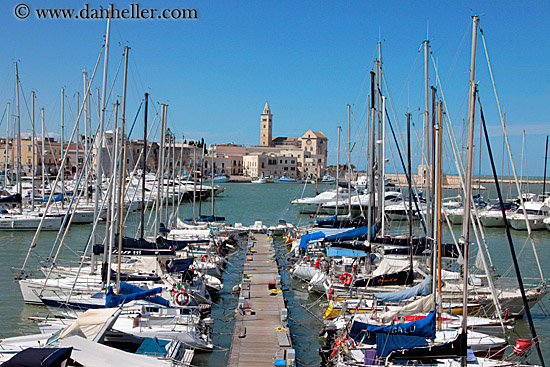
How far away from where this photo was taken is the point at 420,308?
17.5m

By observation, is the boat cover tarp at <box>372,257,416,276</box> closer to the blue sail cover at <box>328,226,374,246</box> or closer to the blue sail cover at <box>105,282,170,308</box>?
the blue sail cover at <box>328,226,374,246</box>

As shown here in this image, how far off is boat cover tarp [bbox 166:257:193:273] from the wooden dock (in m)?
2.71

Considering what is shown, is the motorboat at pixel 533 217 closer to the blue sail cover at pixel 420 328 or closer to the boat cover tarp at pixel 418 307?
the boat cover tarp at pixel 418 307

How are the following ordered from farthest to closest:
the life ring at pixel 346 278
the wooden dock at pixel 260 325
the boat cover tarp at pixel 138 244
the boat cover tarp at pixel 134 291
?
the boat cover tarp at pixel 138 244
the life ring at pixel 346 278
the boat cover tarp at pixel 134 291
the wooden dock at pixel 260 325

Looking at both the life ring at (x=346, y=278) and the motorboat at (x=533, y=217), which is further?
the motorboat at (x=533, y=217)

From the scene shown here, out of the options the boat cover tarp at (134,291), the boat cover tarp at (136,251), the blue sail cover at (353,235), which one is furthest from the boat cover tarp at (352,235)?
the boat cover tarp at (134,291)

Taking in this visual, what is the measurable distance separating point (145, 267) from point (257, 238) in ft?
61.0

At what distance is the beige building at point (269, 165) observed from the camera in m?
172

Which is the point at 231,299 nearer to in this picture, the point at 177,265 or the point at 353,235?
the point at 177,265

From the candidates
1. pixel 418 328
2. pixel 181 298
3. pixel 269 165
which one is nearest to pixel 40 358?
pixel 181 298

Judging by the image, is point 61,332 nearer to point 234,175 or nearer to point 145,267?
point 145,267

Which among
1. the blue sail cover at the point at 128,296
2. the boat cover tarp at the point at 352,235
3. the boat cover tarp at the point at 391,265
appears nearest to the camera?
the blue sail cover at the point at 128,296

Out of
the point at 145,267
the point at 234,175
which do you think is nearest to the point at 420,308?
the point at 145,267

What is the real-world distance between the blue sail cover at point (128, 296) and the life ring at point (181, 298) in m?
0.82
